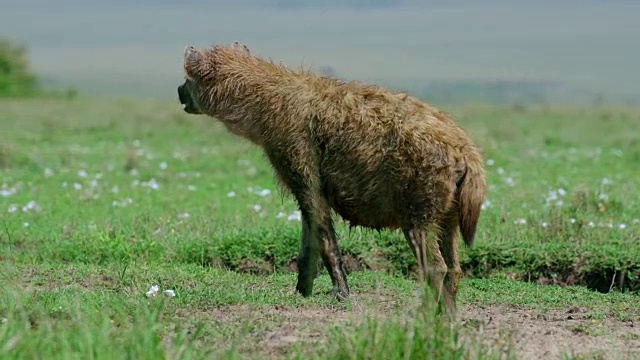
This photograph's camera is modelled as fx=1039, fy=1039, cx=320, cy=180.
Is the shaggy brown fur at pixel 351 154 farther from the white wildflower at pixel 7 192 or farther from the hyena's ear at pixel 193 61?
the white wildflower at pixel 7 192

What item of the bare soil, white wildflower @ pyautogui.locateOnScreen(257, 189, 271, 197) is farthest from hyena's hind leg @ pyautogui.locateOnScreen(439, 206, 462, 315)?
white wildflower @ pyautogui.locateOnScreen(257, 189, 271, 197)

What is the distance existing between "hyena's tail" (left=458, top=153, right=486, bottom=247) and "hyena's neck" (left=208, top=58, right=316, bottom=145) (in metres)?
0.99

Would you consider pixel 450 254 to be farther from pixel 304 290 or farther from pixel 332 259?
pixel 304 290

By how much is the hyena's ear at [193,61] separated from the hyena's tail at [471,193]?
1886 mm

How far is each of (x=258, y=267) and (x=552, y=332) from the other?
8.71 ft

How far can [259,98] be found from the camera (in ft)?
20.3

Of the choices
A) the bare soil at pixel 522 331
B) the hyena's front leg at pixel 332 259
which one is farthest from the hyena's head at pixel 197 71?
the bare soil at pixel 522 331

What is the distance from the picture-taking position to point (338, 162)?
5.84 m

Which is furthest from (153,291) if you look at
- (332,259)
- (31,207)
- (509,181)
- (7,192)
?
(509,181)

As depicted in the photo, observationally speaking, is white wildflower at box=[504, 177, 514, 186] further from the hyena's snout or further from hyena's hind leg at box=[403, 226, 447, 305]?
hyena's hind leg at box=[403, 226, 447, 305]

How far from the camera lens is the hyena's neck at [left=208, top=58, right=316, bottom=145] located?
6.01 m

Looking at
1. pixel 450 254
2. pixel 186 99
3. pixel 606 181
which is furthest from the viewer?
pixel 606 181

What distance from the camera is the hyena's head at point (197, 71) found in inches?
255

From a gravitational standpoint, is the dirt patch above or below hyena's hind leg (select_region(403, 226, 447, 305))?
below
